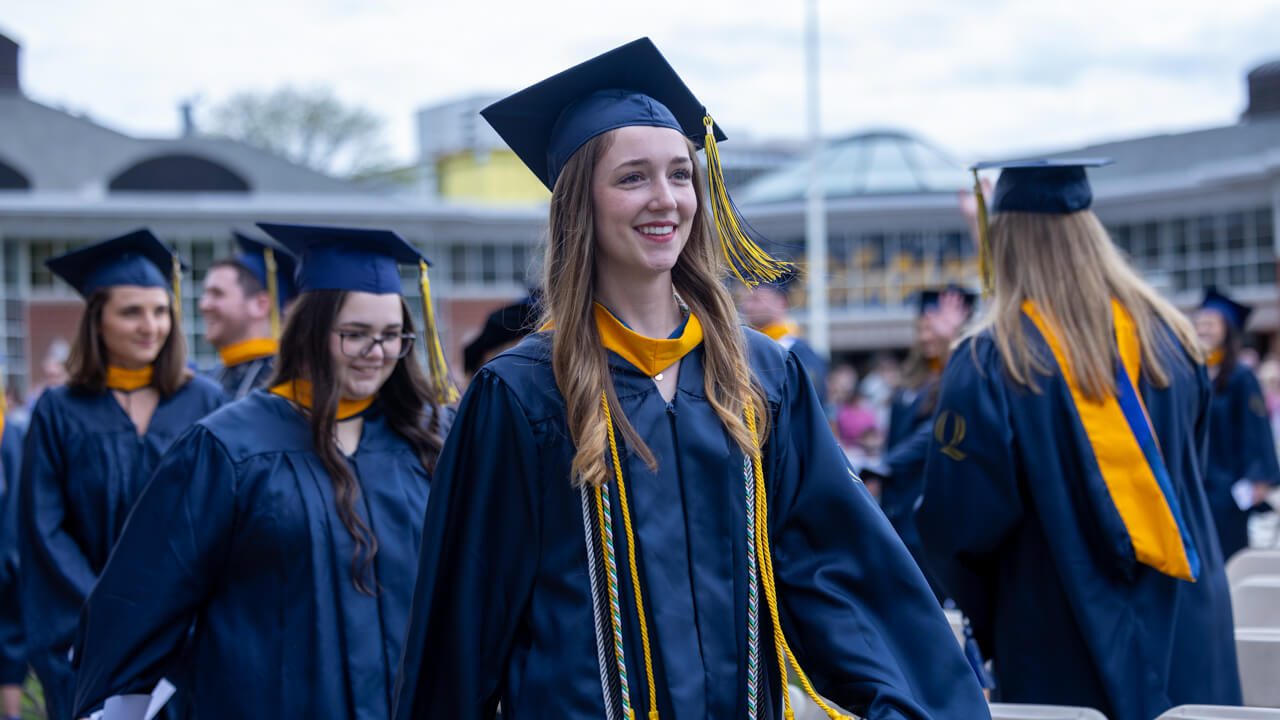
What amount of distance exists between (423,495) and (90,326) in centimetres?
194

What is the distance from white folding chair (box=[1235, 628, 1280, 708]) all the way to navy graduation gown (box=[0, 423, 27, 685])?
5133 mm

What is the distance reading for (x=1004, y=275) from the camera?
3514mm

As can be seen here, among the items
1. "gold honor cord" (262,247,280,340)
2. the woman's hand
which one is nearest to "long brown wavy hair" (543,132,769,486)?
"gold honor cord" (262,247,280,340)

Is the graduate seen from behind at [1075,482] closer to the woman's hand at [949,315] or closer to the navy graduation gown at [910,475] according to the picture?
the navy graduation gown at [910,475]

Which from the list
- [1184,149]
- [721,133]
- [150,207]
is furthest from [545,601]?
[1184,149]

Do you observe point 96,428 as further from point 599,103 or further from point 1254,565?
point 1254,565

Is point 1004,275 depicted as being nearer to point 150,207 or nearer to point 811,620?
point 811,620

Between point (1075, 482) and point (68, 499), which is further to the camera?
point (68, 499)

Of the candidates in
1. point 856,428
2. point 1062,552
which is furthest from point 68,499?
point 856,428

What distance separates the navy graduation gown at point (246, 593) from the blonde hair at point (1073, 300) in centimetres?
175

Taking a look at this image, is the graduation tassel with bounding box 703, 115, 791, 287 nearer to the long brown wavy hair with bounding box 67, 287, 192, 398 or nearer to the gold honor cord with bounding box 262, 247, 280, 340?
the long brown wavy hair with bounding box 67, 287, 192, 398

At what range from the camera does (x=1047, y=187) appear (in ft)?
11.5

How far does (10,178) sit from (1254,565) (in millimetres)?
33033

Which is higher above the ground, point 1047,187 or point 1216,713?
point 1047,187
